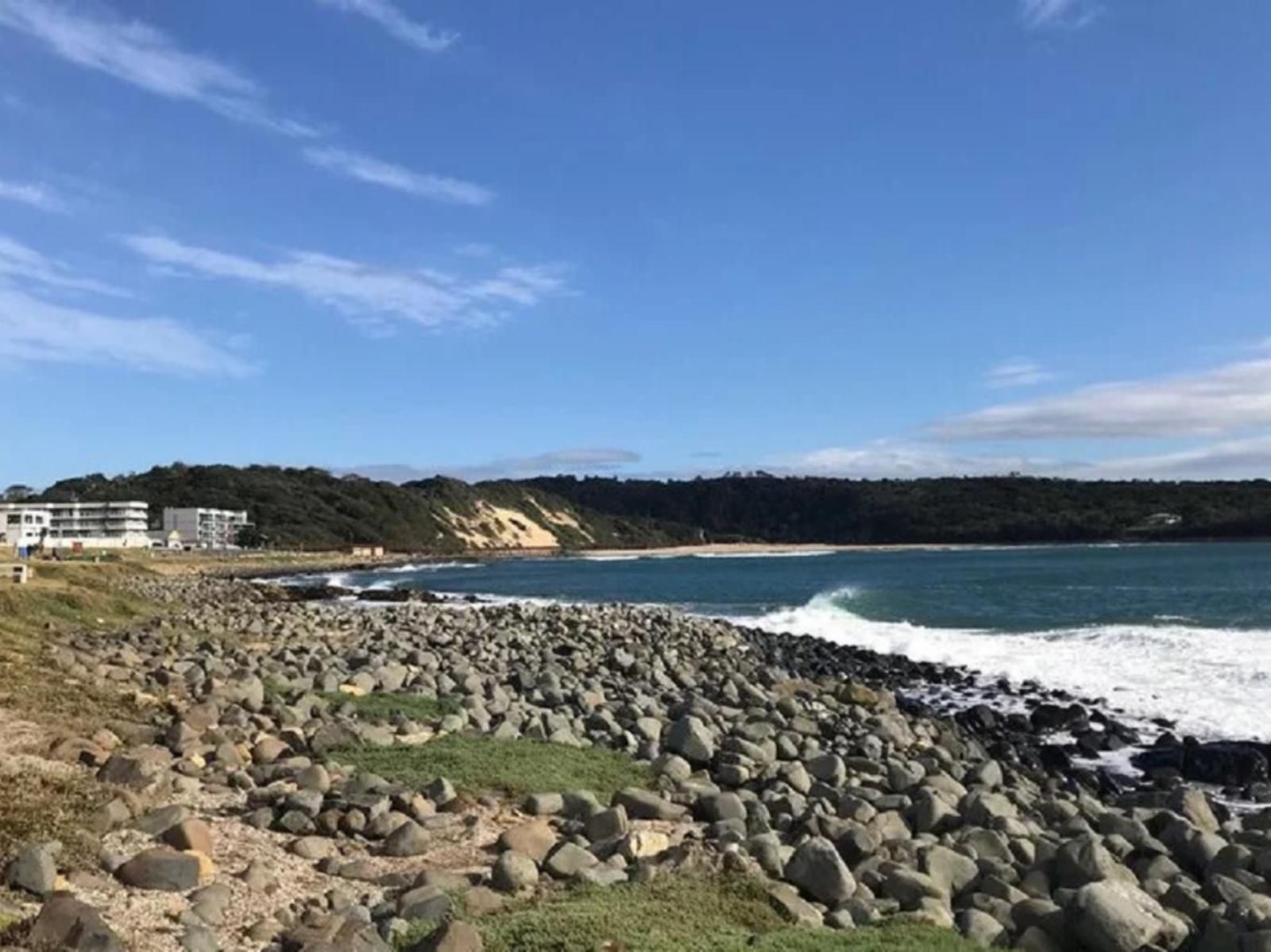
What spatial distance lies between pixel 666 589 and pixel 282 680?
50060mm

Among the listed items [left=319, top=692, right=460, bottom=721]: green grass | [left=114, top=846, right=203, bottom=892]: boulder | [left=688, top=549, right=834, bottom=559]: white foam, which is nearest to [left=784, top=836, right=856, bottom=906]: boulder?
[left=114, top=846, right=203, bottom=892]: boulder

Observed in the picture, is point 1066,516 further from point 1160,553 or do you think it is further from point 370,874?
point 370,874

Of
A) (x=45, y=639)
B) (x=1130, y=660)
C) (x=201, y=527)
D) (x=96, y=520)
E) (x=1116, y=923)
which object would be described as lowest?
(x=1130, y=660)

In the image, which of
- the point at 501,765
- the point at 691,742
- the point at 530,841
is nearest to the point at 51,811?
the point at 530,841

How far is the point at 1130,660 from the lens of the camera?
24438mm

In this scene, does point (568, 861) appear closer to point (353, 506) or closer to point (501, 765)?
point (501, 765)

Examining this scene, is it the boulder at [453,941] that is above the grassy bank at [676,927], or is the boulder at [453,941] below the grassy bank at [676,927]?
above

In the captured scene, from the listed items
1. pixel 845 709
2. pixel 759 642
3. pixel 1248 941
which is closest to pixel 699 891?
pixel 1248 941

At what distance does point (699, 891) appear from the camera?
632 centimetres

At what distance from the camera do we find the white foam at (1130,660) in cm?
1839

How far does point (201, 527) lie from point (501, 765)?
12804 cm

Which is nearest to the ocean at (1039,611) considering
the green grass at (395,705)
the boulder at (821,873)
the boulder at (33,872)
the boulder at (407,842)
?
the green grass at (395,705)

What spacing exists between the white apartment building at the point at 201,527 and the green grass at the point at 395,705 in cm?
11822

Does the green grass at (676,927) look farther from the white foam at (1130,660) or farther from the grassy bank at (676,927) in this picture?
the white foam at (1130,660)
